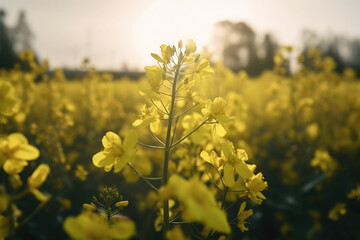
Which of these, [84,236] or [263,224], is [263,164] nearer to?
[263,224]

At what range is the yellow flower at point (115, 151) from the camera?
1089 mm

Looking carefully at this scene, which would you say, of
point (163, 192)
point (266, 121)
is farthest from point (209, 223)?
point (266, 121)

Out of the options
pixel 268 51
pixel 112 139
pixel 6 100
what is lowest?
pixel 268 51

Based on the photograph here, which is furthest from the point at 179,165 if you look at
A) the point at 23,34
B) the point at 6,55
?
the point at 23,34

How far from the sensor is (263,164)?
499 centimetres

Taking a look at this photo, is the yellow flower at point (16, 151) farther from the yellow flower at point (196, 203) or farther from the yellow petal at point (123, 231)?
the yellow flower at point (196, 203)

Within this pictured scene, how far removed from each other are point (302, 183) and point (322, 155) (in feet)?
1.83

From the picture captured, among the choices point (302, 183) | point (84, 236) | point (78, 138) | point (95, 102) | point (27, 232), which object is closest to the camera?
point (84, 236)

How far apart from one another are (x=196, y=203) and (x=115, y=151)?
1.64 feet

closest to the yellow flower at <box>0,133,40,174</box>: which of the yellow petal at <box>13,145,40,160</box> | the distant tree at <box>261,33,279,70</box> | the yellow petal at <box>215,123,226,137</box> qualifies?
the yellow petal at <box>13,145,40,160</box>

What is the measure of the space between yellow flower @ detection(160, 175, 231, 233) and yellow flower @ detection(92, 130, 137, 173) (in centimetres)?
31

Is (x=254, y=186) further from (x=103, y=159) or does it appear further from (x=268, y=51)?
(x=268, y=51)

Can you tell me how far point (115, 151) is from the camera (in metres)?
1.14

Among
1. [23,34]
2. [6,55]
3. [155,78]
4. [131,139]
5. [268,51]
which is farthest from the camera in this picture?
[268,51]
